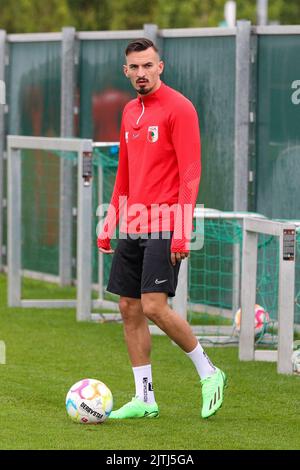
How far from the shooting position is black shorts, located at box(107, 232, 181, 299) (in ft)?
28.3

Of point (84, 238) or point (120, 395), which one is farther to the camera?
point (84, 238)

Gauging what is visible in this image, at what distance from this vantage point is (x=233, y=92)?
1345cm

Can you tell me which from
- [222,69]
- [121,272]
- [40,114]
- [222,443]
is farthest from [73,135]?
[222,443]

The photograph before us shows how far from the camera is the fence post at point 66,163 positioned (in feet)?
52.9

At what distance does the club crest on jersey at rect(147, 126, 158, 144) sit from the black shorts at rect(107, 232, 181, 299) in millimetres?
550

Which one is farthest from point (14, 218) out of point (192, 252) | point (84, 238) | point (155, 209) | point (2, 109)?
point (155, 209)

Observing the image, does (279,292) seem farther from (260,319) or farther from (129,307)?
(129,307)

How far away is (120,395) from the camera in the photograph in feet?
31.7

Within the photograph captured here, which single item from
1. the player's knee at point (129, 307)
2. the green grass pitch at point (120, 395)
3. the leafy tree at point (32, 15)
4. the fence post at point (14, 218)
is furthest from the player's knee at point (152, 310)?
the leafy tree at point (32, 15)

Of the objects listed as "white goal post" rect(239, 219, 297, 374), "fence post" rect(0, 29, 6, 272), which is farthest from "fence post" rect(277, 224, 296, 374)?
"fence post" rect(0, 29, 6, 272)

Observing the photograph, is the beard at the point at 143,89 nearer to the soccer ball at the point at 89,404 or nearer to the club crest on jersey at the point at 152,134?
the club crest on jersey at the point at 152,134

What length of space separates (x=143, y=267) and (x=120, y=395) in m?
1.31

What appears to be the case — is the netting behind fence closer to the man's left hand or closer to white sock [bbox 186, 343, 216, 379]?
white sock [bbox 186, 343, 216, 379]

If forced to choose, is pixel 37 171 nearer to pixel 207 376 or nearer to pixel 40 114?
pixel 40 114
